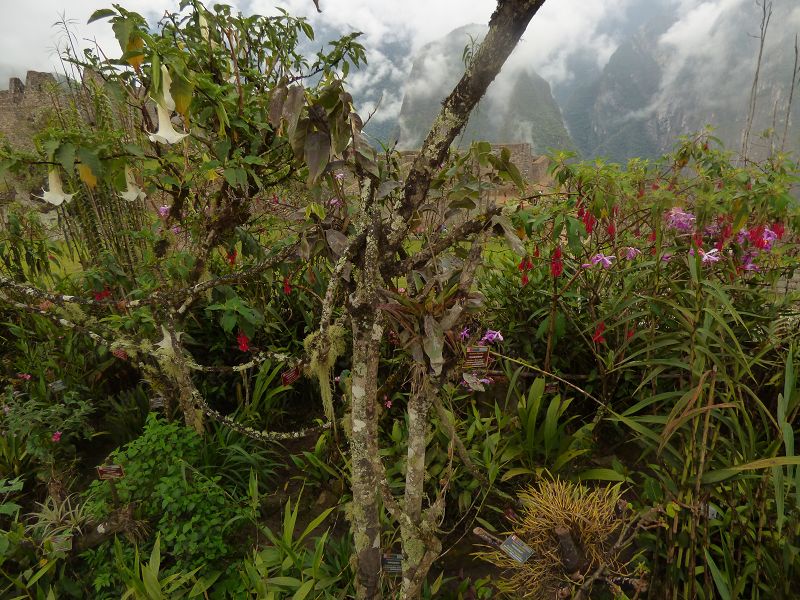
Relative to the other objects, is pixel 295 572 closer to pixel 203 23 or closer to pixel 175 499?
pixel 175 499

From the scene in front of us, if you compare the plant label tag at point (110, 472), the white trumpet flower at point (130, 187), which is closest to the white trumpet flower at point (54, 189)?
the white trumpet flower at point (130, 187)

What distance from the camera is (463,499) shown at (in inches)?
67.9

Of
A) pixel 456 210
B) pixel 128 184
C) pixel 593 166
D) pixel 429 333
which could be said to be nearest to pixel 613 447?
pixel 593 166

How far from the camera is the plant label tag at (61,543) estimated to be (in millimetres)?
1521

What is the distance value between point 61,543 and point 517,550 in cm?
158

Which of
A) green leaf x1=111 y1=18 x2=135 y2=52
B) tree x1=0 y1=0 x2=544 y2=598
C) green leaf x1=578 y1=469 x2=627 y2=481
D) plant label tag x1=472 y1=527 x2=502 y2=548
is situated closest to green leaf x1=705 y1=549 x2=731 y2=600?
green leaf x1=578 y1=469 x2=627 y2=481

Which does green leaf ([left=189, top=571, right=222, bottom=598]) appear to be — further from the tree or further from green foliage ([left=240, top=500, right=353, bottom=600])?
the tree

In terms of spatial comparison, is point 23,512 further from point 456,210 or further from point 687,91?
point 687,91

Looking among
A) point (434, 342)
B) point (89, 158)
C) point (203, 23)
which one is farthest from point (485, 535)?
point (203, 23)

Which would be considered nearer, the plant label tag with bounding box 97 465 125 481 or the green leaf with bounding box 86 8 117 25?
the green leaf with bounding box 86 8 117 25

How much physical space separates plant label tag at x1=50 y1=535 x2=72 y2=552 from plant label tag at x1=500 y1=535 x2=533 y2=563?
1.53 metres

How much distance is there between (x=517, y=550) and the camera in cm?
114

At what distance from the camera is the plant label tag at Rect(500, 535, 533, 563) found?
1128 mm

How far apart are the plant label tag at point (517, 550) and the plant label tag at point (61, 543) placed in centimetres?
153
